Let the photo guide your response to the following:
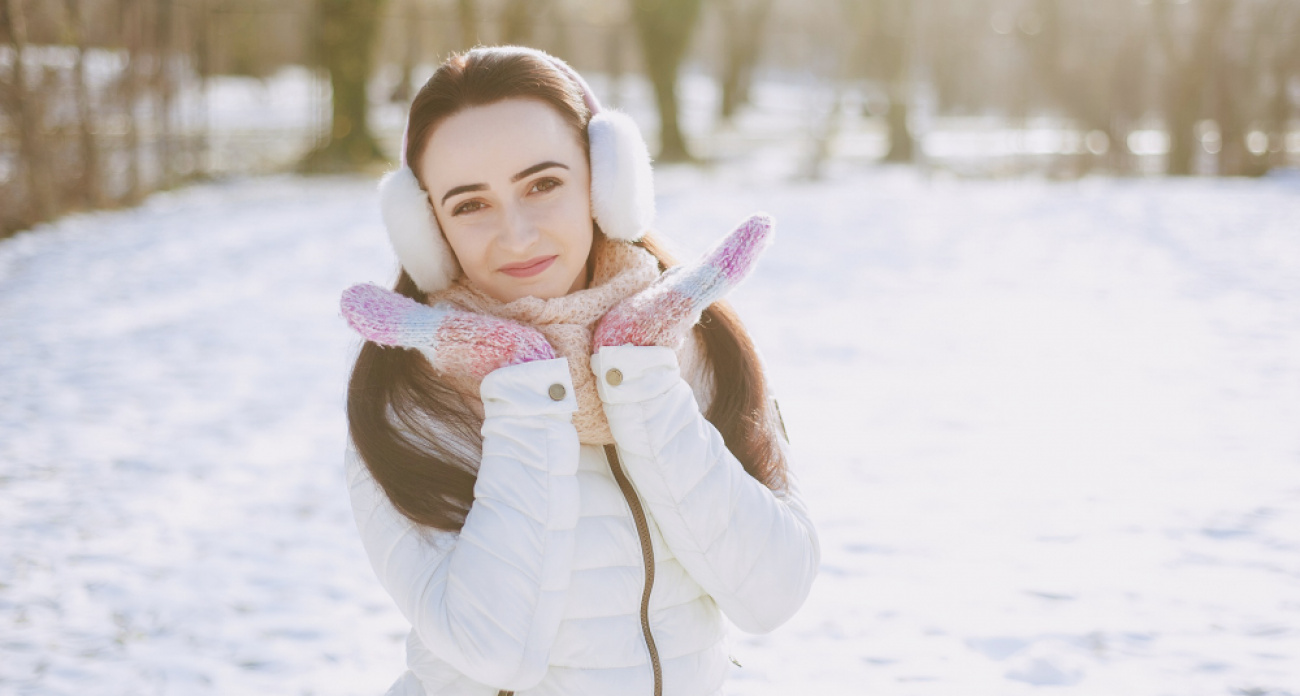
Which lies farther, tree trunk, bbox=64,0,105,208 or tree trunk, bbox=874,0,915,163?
tree trunk, bbox=874,0,915,163

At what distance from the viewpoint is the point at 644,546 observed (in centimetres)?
162

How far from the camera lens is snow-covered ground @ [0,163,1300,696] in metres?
3.03

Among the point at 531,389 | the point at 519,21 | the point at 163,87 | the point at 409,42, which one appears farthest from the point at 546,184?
the point at 409,42

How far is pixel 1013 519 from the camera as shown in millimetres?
4051

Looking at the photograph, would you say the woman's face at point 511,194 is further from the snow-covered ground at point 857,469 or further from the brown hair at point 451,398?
the snow-covered ground at point 857,469

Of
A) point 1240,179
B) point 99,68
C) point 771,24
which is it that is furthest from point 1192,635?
point 771,24

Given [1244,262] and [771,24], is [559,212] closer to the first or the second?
[1244,262]

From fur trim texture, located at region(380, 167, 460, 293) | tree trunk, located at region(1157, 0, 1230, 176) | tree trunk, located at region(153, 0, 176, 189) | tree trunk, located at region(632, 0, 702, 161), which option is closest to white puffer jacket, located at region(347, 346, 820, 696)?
fur trim texture, located at region(380, 167, 460, 293)

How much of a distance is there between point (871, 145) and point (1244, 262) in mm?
14529

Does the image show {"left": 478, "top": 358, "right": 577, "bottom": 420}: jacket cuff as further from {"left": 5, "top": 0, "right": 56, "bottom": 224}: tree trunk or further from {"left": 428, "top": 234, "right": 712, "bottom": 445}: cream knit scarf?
{"left": 5, "top": 0, "right": 56, "bottom": 224}: tree trunk

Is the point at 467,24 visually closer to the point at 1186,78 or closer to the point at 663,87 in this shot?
the point at 663,87

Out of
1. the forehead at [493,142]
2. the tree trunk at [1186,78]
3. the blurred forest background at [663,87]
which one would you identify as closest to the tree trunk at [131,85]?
the blurred forest background at [663,87]

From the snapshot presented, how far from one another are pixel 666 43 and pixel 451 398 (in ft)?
55.7

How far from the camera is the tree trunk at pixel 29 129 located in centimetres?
912
